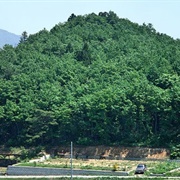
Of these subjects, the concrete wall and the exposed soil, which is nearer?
the concrete wall

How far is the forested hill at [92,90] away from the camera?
55.2 m

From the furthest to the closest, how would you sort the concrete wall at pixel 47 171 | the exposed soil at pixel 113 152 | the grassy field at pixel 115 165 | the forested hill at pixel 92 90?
1. the forested hill at pixel 92 90
2. the exposed soil at pixel 113 152
3. the concrete wall at pixel 47 171
4. the grassy field at pixel 115 165

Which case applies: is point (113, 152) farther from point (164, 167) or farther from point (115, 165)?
point (164, 167)

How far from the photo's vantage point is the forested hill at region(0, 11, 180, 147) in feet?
181

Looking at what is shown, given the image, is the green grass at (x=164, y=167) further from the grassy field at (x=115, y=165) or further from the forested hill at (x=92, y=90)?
the forested hill at (x=92, y=90)

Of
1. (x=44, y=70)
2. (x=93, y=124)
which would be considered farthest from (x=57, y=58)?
(x=93, y=124)

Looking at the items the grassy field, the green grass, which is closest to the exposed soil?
the grassy field

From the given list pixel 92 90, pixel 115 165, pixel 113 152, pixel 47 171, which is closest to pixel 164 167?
pixel 115 165

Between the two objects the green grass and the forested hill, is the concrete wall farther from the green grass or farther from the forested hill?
the forested hill

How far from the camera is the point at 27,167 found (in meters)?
47.2

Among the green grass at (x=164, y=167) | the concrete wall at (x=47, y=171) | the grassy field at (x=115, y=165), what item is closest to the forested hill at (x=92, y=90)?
the grassy field at (x=115, y=165)

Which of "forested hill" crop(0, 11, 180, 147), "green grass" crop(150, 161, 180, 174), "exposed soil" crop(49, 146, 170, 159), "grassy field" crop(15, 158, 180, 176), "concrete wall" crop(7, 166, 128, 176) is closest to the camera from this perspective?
"green grass" crop(150, 161, 180, 174)

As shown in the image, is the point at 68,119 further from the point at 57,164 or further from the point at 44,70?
the point at 44,70

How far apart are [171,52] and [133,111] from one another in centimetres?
1563
